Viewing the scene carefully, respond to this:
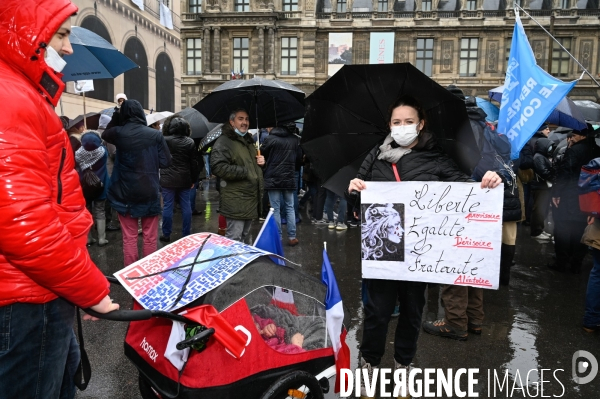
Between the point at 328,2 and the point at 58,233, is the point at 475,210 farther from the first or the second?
the point at 328,2

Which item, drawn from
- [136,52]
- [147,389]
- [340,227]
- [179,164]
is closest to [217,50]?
[136,52]

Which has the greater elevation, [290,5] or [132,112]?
[290,5]

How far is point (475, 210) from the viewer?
103 inches

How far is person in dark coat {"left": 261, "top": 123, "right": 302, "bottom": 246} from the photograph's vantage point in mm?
6906

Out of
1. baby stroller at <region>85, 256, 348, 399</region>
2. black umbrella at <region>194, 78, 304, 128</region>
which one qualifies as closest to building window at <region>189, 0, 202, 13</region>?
black umbrella at <region>194, 78, 304, 128</region>

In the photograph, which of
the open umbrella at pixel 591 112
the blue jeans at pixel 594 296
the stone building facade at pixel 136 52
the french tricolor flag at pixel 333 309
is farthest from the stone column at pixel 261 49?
the french tricolor flag at pixel 333 309

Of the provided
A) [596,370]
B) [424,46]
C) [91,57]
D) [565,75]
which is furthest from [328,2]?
[596,370]

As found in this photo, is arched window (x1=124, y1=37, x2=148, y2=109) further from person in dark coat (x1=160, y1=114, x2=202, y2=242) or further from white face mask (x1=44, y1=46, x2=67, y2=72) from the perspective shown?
white face mask (x1=44, y1=46, x2=67, y2=72)

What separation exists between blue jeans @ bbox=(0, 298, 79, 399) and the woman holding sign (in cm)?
174

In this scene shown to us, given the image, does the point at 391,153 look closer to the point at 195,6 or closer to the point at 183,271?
the point at 183,271

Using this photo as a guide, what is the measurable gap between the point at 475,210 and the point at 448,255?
32 cm

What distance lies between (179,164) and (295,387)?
202 inches

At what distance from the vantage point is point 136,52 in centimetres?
2378

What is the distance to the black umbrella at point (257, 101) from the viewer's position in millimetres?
5492
